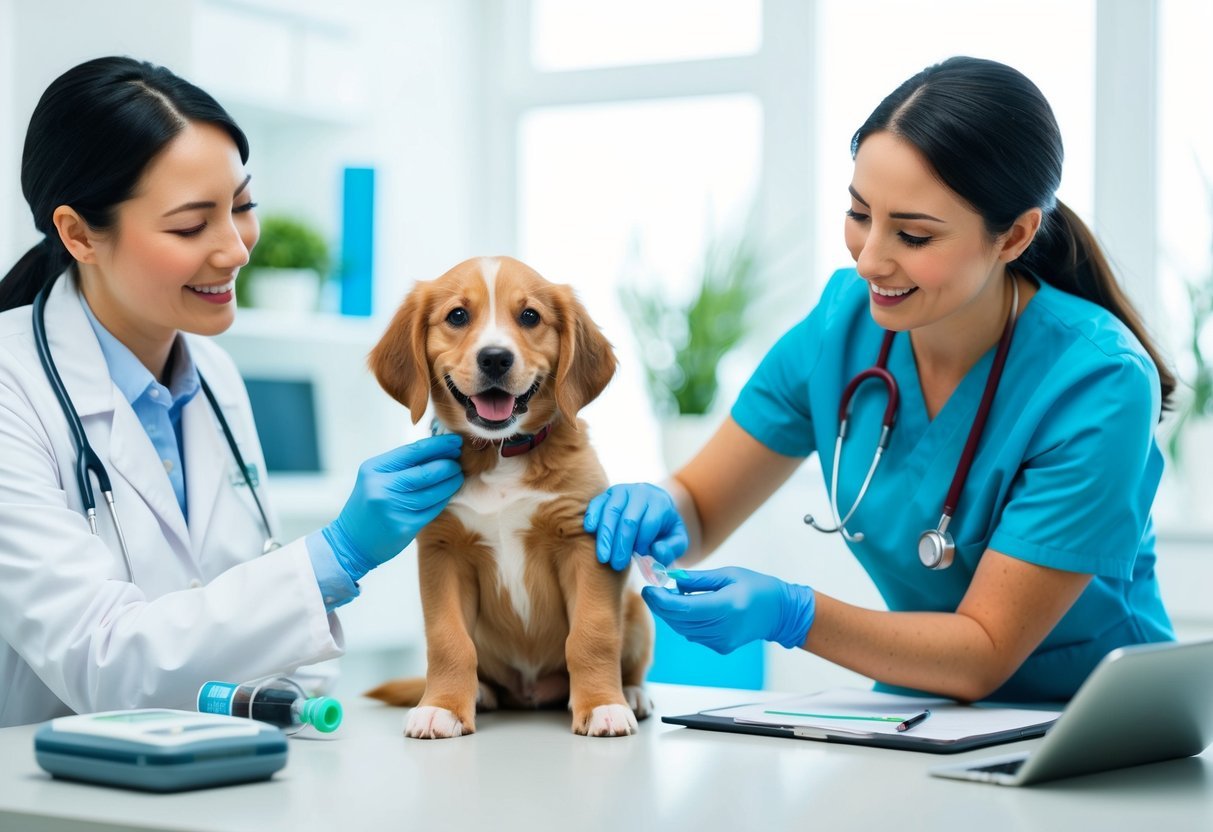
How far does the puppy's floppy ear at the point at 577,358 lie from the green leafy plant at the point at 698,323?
80.1 inches

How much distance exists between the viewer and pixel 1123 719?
0.96 meters

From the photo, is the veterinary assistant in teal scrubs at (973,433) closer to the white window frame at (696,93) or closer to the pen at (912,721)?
the pen at (912,721)

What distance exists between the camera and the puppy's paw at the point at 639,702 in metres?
1.36

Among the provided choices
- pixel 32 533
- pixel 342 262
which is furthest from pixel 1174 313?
pixel 32 533

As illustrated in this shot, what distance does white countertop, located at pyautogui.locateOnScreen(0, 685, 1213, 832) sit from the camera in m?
0.88

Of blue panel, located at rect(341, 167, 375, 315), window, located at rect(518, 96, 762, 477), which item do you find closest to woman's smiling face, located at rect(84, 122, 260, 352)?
blue panel, located at rect(341, 167, 375, 315)

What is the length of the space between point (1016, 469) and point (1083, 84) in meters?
2.33

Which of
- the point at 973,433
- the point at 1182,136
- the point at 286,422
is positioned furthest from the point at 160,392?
the point at 1182,136

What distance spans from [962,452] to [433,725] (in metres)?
0.74

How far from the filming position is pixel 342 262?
3.39 m

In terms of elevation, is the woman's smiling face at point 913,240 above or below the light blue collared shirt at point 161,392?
above

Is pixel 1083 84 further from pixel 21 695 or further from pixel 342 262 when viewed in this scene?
pixel 21 695

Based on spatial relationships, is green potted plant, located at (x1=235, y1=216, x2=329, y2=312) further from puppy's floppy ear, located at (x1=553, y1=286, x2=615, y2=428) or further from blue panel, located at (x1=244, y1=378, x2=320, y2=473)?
puppy's floppy ear, located at (x1=553, y1=286, x2=615, y2=428)

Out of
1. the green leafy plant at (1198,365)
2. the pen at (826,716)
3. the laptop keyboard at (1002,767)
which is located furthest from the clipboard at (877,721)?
the green leafy plant at (1198,365)
